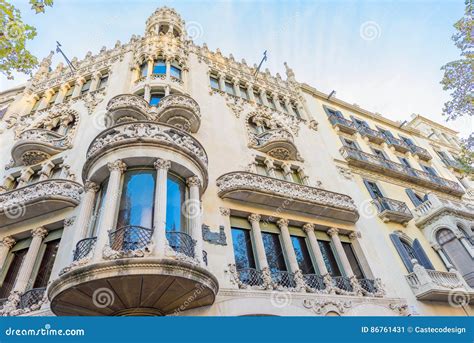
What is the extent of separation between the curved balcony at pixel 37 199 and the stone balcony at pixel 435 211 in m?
19.6

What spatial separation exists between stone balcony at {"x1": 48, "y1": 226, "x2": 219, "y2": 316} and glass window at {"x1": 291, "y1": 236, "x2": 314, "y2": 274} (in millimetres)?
5086

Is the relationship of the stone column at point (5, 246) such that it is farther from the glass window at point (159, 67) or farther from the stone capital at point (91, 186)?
the glass window at point (159, 67)

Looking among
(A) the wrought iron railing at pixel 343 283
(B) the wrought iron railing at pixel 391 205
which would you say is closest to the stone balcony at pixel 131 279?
(A) the wrought iron railing at pixel 343 283

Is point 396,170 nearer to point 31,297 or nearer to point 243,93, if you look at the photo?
point 243,93

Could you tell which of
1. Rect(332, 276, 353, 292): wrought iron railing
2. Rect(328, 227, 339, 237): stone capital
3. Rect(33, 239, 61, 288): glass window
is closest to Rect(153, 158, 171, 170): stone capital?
Rect(33, 239, 61, 288): glass window

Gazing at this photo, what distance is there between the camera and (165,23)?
74.3 ft

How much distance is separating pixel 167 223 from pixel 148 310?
2680mm

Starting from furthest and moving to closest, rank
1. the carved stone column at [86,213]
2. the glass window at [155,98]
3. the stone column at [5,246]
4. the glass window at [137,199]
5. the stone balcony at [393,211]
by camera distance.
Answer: the stone balcony at [393,211], the glass window at [155,98], the stone column at [5,246], the carved stone column at [86,213], the glass window at [137,199]

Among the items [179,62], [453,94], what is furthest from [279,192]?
[179,62]

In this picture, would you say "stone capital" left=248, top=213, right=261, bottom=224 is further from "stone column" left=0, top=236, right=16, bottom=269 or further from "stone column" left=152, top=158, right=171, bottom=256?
"stone column" left=0, top=236, right=16, bottom=269

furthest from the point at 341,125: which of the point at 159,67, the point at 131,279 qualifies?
the point at 131,279

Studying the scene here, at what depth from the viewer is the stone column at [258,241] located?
11562mm

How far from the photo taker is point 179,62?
62.7 ft
